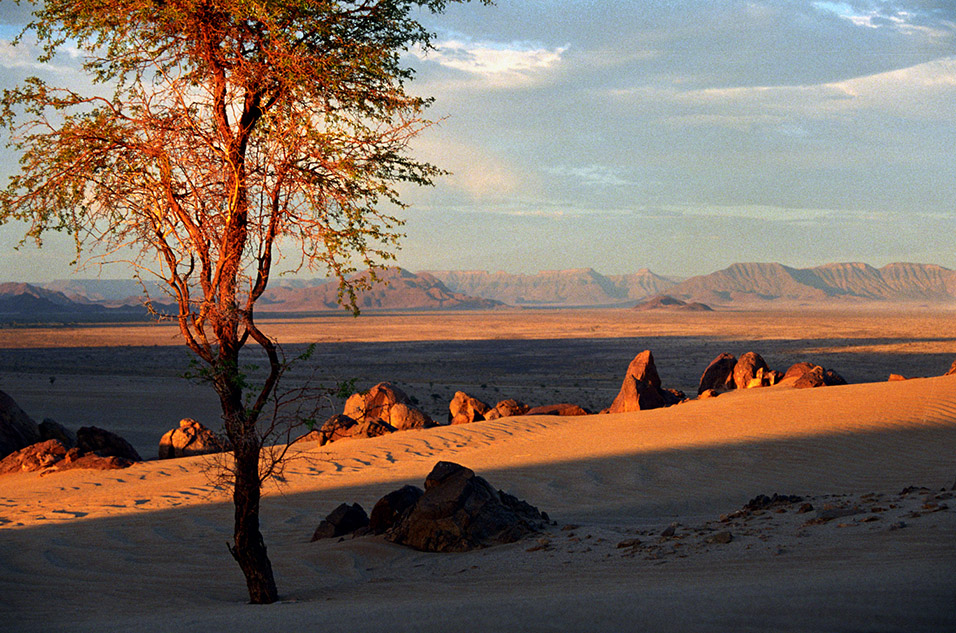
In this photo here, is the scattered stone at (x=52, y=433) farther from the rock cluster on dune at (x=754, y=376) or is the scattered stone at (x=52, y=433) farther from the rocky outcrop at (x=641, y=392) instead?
the rock cluster on dune at (x=754, y=376)

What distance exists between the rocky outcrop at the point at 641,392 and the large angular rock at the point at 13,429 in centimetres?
1229

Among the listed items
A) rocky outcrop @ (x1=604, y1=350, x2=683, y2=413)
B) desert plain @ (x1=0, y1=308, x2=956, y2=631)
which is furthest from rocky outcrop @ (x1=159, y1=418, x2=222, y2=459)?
rocky outcrop @ (x1=604, y1=350, x2=683, y2=413)

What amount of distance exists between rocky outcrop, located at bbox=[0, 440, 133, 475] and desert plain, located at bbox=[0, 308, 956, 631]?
33 centimetres

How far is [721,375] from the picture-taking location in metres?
21.8

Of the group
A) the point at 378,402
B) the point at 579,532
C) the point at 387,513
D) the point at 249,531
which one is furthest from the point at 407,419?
the point at 249,531

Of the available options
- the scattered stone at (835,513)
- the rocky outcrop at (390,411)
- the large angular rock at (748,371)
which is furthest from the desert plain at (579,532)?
the large angular rock at (748,371)

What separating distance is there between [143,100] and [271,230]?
1.37 meters

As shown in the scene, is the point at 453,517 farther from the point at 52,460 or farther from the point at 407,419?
the point at 407,419

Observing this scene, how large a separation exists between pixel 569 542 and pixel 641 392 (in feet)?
39.2

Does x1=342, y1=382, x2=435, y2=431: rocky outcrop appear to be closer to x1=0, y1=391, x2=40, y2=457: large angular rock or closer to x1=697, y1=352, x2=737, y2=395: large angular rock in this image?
x1=0, y1=391, x2=40, y2=457: large angular rock

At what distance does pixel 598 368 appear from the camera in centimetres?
3534

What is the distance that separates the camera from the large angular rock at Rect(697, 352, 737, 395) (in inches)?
846

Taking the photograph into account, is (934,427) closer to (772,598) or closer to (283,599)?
(772,598)

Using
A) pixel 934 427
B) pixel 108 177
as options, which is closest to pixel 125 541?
pixel 108 177
